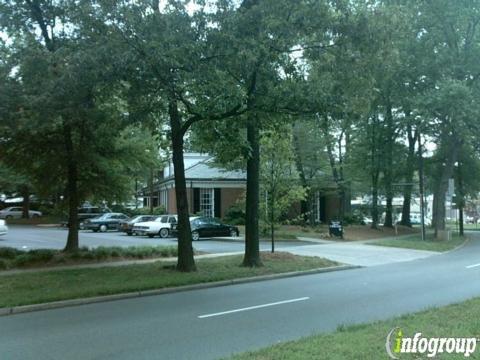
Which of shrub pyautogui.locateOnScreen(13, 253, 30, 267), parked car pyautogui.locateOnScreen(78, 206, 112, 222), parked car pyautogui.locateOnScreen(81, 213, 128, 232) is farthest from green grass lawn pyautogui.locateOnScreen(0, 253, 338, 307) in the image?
parked car pyautogui.locateOnScreen(78, 206, 112, 222)

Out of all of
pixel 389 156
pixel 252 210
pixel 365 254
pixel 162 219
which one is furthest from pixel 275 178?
pixel 389 156

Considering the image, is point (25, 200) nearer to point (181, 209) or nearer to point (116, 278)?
point (181, 209)

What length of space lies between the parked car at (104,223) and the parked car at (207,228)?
31.1 feet

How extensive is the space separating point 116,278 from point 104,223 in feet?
88.0

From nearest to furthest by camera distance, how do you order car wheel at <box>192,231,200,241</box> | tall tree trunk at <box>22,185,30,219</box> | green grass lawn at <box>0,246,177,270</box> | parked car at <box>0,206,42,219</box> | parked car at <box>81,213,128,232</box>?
green grass lawn at <box>0,246,177,270</box>
car wheel at <box>192,231,200,241</box>
parked car at <box>81,213,128,232</box>
tall tree trunk at <box>22,185,30,219</box>
parked car at <box>0,206,42,219</box>

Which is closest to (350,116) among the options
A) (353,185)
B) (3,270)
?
(3,270)

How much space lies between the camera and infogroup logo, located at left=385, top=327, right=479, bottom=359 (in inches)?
227

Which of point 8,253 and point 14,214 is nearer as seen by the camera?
point 8,253

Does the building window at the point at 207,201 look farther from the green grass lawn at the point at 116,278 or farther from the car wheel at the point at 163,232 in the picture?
the green grass lawn at the point at 116,278

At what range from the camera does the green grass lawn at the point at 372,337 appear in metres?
5.84

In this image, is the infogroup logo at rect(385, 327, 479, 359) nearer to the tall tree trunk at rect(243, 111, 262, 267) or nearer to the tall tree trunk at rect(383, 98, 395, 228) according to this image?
A: the tall tree trunk at rect(243, 111, 262, 267)

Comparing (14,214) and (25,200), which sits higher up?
(25,200)

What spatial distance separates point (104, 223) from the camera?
132ft

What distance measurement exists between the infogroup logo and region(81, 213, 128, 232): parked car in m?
35.6
